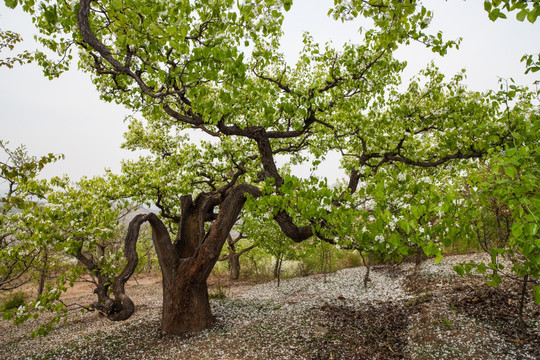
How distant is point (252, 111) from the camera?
24.3ft

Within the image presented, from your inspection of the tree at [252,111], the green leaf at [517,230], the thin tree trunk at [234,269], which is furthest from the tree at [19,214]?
the thin tree trunk at [234,269]

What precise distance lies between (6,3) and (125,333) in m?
9.90

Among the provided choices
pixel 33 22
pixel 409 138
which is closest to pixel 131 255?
pixel 33 22

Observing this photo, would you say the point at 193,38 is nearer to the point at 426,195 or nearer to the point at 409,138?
the point at 426,195

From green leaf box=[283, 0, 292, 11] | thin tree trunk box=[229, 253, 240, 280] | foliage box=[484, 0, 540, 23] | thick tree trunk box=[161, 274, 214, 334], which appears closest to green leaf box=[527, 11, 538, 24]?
foliage box=[484, 0, 540, 23]

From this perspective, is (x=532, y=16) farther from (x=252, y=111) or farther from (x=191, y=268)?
(x=191, y=268)

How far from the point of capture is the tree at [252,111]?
468cm

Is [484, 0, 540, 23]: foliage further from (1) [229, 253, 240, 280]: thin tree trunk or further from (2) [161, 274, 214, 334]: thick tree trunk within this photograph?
(1) [229, 253, 240, 280]: thin tree trunk

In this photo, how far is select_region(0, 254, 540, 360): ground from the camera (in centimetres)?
685

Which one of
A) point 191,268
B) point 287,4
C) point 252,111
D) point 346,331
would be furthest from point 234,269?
point 287,4

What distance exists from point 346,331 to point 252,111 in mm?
6827

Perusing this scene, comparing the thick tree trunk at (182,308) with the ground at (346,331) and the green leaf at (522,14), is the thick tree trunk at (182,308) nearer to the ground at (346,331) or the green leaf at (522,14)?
the ground at (346,331)

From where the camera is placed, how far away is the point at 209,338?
8.49m

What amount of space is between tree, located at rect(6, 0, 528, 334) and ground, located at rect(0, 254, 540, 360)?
1536mm
